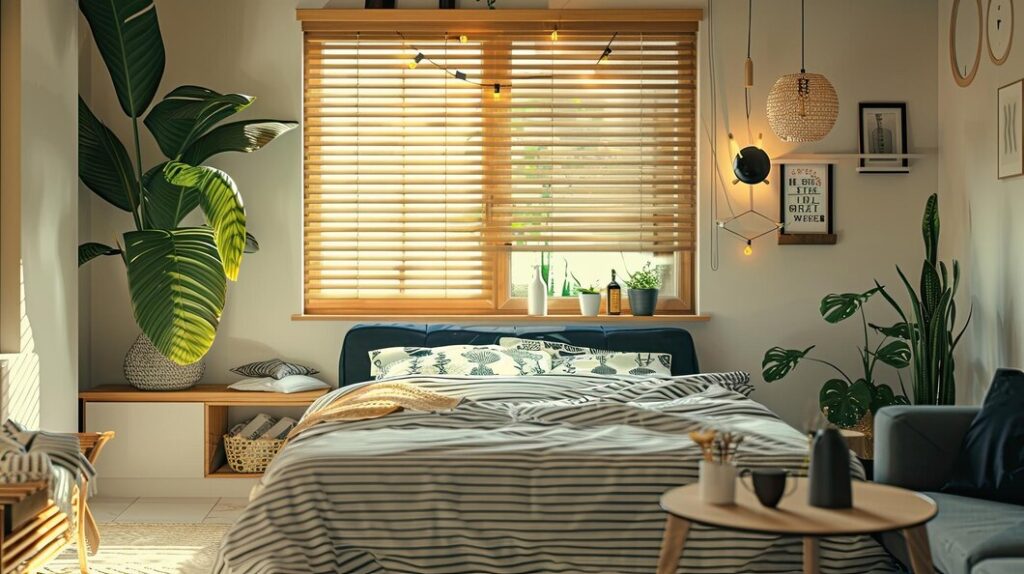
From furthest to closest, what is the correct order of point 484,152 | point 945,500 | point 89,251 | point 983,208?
point 484,152 < point 89,251 < point 983,208 < point 945,500

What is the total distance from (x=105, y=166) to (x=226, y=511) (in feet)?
5.52

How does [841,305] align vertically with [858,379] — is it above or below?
above

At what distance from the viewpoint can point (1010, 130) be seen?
15.1 ft

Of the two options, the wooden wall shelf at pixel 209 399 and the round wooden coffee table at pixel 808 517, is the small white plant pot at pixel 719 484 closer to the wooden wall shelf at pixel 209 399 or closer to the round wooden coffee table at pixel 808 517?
the round wooden coffee table at pixel 808 517

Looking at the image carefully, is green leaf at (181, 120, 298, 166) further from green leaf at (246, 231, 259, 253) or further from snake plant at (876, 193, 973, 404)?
snake plant at (876, 193, 973, 404)

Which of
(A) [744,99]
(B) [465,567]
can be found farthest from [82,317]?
(A) [744,99]

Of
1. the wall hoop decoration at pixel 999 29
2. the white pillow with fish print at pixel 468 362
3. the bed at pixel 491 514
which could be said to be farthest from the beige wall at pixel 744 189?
the bed at pixel 491 514

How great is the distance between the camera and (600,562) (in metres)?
3.12

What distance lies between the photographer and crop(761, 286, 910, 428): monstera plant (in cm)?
500

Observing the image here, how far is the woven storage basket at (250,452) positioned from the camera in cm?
516

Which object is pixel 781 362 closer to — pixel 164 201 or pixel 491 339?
pixel 491 339

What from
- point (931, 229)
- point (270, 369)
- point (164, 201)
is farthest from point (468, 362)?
point (931, 229)

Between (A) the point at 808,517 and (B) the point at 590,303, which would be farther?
(B) the point at 590,303

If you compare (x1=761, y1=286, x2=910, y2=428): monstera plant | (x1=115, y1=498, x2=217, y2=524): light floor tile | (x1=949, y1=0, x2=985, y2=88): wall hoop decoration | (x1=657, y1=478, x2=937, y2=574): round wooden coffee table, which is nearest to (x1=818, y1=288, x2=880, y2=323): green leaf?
(x1=761, y1=286, x2=910, y2=428): monstera plant
